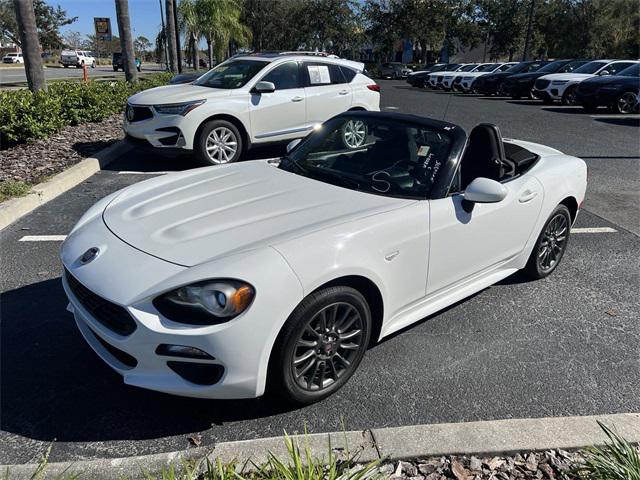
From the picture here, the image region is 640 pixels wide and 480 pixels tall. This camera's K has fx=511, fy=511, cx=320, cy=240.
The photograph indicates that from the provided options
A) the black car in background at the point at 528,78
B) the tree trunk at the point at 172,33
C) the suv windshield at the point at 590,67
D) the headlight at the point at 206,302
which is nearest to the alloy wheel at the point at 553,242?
the headlight at the point at 206,302

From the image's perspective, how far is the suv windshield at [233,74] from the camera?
26.5ft

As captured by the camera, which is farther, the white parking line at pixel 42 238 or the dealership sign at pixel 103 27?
the dealership sign at pixel 103 27

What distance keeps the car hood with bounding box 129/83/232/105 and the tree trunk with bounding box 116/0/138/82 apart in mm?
7080

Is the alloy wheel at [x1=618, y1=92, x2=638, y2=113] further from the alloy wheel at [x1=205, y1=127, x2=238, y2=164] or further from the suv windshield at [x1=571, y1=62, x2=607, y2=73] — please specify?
the alloy wheel at [x1=205, y1=127, x2=238, y2=164]

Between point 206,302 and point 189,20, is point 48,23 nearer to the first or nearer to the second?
point 189,20

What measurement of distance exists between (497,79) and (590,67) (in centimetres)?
456

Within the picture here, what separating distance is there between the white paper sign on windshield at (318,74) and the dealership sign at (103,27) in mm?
20710

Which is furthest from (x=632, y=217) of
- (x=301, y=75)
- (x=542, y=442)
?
(x=301, y=75)

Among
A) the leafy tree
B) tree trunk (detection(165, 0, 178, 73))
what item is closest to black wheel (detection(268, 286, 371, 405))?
tree trunk (detection(165, 0, 178, 73))

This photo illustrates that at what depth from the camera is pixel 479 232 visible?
11.0 ft

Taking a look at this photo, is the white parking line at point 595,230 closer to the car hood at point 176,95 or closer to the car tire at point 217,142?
the car tire at point 217,142

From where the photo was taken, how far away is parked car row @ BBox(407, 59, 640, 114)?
16.3 metres

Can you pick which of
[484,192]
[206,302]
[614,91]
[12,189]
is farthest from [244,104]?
[614,91]

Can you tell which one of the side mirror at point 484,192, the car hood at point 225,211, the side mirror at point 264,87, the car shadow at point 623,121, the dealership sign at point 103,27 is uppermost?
the dealership sign at point 103,27
